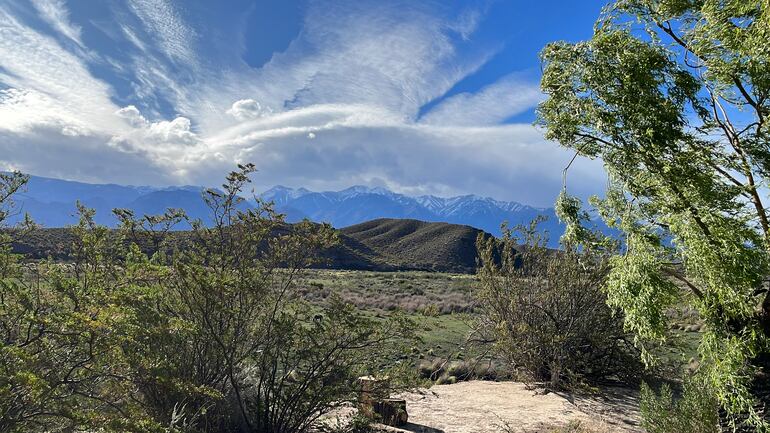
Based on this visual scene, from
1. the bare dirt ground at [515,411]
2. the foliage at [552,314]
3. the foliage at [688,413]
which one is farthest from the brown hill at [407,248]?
the foliage at [688,413]

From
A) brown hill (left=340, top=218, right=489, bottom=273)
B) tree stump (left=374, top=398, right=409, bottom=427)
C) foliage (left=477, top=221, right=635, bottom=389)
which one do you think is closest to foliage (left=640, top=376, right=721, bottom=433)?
tree stump (left=374, top=398, right=409, bottom=427)

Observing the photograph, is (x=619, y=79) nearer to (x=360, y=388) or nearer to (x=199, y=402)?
(x=360, y=388)

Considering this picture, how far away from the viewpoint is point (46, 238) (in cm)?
633

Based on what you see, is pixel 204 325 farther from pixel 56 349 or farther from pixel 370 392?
pixel 370 392

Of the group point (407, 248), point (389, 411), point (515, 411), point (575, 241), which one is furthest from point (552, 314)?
point (407, 248)

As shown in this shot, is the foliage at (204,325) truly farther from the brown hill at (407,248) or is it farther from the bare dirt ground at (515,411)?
the brown hill at (407,248)

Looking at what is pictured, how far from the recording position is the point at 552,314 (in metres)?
11.8

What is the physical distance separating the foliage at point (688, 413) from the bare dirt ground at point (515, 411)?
1.80 metres

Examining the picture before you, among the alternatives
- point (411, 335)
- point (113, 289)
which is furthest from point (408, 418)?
point (113, 289)

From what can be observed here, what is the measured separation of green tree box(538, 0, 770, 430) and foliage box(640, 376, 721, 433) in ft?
1.08

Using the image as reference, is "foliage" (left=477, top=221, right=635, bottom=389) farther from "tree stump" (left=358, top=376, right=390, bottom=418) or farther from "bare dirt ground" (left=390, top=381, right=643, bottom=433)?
"tree stump" (left=358, top=376, right=390, bottom=418)

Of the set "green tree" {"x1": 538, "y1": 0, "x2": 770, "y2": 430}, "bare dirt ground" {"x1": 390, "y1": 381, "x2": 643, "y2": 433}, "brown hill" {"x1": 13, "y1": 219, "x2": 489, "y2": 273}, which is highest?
"brown hill" {"x1": 13, "y1": 219, "x2": 489, "y2": 273}

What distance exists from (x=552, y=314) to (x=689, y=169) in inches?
266

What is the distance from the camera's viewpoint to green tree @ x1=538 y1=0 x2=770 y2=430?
5.34 metres
